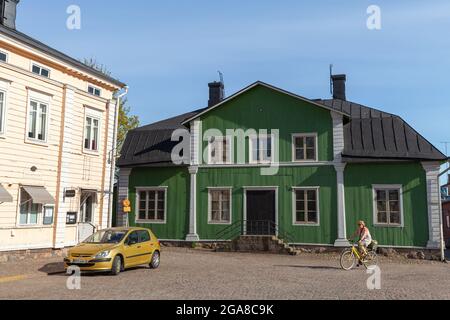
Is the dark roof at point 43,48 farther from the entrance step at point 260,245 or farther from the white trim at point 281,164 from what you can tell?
the entrance step at point 260,245

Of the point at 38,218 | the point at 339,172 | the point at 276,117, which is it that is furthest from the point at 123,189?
the point at 339,172

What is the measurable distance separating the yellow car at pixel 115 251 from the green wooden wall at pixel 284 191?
27.4 ft

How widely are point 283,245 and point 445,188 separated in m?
38.6

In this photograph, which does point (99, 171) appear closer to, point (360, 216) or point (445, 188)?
point (360, 216)

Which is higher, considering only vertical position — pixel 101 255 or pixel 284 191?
pixel 284 191

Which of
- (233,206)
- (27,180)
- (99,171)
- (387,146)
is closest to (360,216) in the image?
(387,146)

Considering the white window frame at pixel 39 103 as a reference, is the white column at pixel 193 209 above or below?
below

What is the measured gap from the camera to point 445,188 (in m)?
54.1

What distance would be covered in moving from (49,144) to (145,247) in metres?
6.32

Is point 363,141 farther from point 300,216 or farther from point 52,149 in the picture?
point 52,149

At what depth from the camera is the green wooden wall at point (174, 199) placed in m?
25.0

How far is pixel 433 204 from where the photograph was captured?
70.1ft

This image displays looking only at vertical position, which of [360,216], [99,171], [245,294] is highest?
[99,171]

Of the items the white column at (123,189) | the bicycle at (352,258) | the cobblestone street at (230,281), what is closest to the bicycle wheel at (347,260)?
the bicycle at (352,258)
